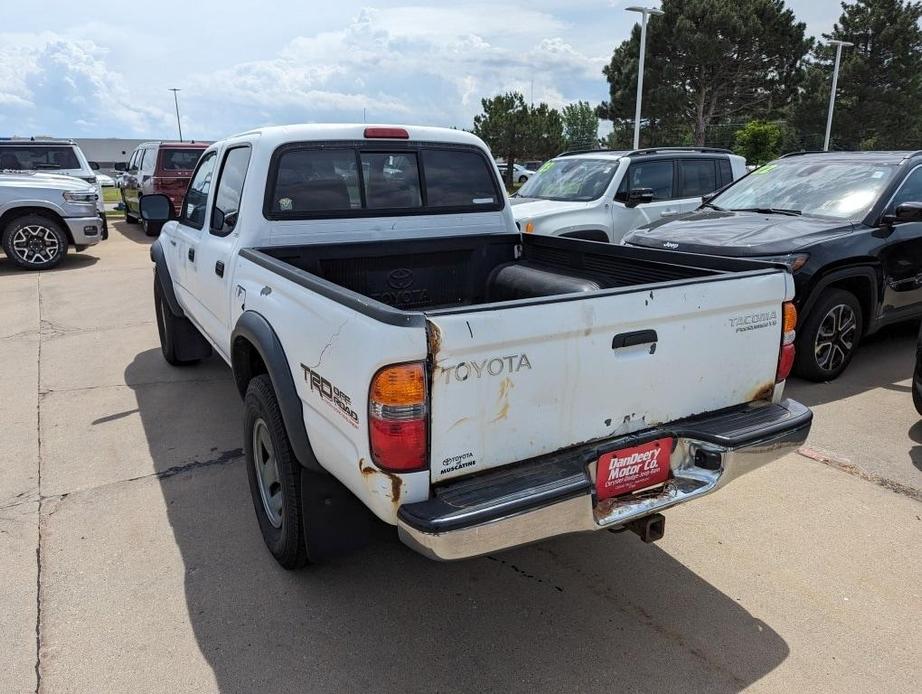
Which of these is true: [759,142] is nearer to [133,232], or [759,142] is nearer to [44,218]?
[133,232]

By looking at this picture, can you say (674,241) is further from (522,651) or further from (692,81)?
(692,81)

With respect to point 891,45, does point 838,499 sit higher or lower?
lower

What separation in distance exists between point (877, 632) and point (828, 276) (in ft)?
10.6

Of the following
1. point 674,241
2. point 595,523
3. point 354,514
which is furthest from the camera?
point 674,241

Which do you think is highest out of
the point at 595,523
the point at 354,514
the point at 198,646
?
the point at 595,523

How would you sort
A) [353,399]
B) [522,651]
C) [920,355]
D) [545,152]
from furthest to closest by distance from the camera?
[545,152] < [920,355] < [522,651] < [353,399]

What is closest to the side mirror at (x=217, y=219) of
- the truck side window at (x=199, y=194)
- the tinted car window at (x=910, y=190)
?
the truck side window at (x=199, y=194)

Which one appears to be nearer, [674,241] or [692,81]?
[674,241]

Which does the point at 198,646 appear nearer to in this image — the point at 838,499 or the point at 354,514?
the point at 354,514

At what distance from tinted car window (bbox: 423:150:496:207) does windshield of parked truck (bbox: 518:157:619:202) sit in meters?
4.51

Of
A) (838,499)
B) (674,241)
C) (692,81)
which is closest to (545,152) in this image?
(692,81)

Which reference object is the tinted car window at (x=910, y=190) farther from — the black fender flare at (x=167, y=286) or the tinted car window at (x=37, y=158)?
the tinted car window at (x=37, y=158)

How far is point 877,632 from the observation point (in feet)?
8.86

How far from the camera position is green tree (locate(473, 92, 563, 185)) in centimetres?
3394
